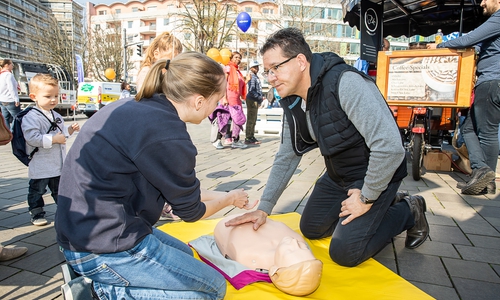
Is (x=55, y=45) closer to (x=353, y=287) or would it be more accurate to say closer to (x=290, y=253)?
(x=290, y=253)

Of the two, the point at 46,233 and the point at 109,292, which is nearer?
the point at 109,292

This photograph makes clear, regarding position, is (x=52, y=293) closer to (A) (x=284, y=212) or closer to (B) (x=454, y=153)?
(A) (x=284, y=212)

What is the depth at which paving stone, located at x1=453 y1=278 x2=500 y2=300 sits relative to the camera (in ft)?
7.06

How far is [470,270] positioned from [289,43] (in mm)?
1941

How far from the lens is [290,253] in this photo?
2.13 meters

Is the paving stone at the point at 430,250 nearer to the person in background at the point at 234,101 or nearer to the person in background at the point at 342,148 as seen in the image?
the person in background at the point at 342,148

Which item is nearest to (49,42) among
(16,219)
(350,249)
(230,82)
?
(230,82)

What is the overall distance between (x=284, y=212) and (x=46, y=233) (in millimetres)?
2165

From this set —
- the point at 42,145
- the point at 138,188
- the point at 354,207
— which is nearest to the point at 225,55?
the point at 42,145

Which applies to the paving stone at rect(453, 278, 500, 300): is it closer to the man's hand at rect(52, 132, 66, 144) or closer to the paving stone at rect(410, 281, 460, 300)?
the paving stone at rect(410, 281, 460, 300)

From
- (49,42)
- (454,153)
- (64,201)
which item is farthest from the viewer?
(49,42)

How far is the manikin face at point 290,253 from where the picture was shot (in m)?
2.10

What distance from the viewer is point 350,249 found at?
2.45 meters

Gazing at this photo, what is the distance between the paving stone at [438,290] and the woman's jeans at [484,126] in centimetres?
261
